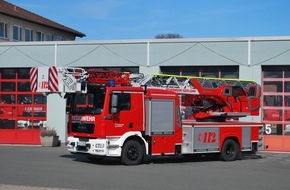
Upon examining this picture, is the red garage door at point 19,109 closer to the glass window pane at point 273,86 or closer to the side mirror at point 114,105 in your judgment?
the glass window pane at point 273,86

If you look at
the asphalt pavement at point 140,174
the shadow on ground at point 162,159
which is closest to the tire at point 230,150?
the asphalt pavement at point 140,174

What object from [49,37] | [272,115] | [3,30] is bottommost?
[272,115]

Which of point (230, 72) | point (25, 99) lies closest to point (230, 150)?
point (230, 72)

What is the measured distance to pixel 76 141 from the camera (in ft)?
57.7

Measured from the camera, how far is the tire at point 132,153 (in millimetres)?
17016

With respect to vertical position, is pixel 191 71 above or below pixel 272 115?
above

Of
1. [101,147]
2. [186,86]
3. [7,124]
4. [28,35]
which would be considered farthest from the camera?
[28,35]

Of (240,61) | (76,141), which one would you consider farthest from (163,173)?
(240,61)

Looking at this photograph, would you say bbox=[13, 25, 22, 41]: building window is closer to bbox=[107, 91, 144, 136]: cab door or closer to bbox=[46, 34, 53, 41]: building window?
bbox=[46, 34, 53, 41]: building window

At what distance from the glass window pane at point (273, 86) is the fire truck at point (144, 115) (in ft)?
15.8

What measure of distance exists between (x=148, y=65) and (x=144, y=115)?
27.8ft

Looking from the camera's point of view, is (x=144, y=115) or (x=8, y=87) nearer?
(x=144, y=115)

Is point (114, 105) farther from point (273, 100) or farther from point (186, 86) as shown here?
point (273, 100)

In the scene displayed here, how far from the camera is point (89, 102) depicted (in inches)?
695
